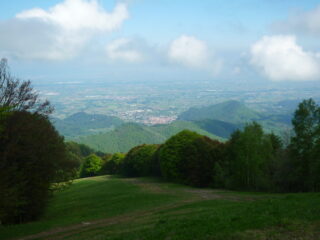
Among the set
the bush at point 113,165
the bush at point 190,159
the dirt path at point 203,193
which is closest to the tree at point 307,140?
the dirt path at point 203,193

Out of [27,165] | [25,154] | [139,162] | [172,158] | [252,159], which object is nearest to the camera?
[25,154]

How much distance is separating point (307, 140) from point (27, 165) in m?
27.1

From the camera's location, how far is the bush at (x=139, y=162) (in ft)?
243

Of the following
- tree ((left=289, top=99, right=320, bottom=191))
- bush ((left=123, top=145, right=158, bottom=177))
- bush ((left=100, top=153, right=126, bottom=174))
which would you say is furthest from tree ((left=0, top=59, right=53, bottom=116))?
bush ((left=100, top=153, right=126, bottom=174))

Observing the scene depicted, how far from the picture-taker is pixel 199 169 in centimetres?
5094

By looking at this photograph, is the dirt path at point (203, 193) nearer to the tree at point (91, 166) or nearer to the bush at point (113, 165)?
the bush at point (113, 165)

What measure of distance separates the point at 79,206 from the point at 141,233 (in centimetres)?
2008

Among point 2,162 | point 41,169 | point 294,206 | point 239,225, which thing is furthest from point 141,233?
point 41,169

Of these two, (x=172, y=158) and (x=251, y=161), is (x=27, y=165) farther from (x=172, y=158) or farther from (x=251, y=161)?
(x=172, y=158)

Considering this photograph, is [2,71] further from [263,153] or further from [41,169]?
[263,153]

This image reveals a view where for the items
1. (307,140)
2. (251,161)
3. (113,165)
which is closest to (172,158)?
(251,161)

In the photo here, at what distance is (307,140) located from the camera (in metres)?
32.4

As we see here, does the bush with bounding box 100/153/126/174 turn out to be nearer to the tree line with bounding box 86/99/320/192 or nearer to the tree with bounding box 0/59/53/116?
the tree line with bounding box 86/99/320/192

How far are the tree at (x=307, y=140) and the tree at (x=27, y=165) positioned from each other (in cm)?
2364
